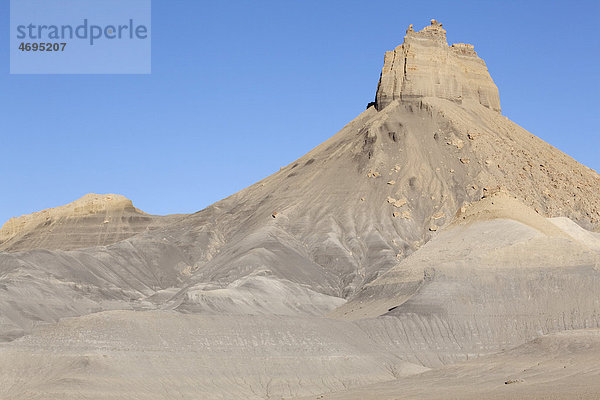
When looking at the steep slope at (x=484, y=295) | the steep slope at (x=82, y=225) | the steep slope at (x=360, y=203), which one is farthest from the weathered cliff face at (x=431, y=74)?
the steep slope at (x=484, y=295)

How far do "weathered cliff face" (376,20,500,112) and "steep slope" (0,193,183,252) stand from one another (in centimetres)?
3963

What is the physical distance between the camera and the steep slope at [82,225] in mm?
162375

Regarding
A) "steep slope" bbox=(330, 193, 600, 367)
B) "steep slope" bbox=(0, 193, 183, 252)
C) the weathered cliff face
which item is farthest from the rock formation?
"steep slope" bbox=(0, 193, 183, 252)

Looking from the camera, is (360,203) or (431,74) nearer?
(360,203)

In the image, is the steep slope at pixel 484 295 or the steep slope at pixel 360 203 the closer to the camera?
the steep slope at pixel 484 295

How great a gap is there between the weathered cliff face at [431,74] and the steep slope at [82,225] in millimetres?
39630

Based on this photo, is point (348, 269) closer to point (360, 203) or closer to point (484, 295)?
point (360, 203)

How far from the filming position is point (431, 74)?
5876 inches

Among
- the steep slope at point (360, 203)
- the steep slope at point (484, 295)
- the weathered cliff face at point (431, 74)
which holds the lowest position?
the steep slope at point (484, 295)

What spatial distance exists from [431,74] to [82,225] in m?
59.4

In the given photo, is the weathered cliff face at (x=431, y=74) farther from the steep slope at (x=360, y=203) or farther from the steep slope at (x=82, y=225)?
the steep slope at (x=82, y=225)

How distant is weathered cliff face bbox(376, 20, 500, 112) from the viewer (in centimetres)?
14812

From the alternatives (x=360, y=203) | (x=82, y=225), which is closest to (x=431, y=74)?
(x=360, y=203)

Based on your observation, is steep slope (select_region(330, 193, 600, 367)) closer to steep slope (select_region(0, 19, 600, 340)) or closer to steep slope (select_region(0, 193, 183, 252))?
steep slope (select_region(0, 19, 600, 340))
